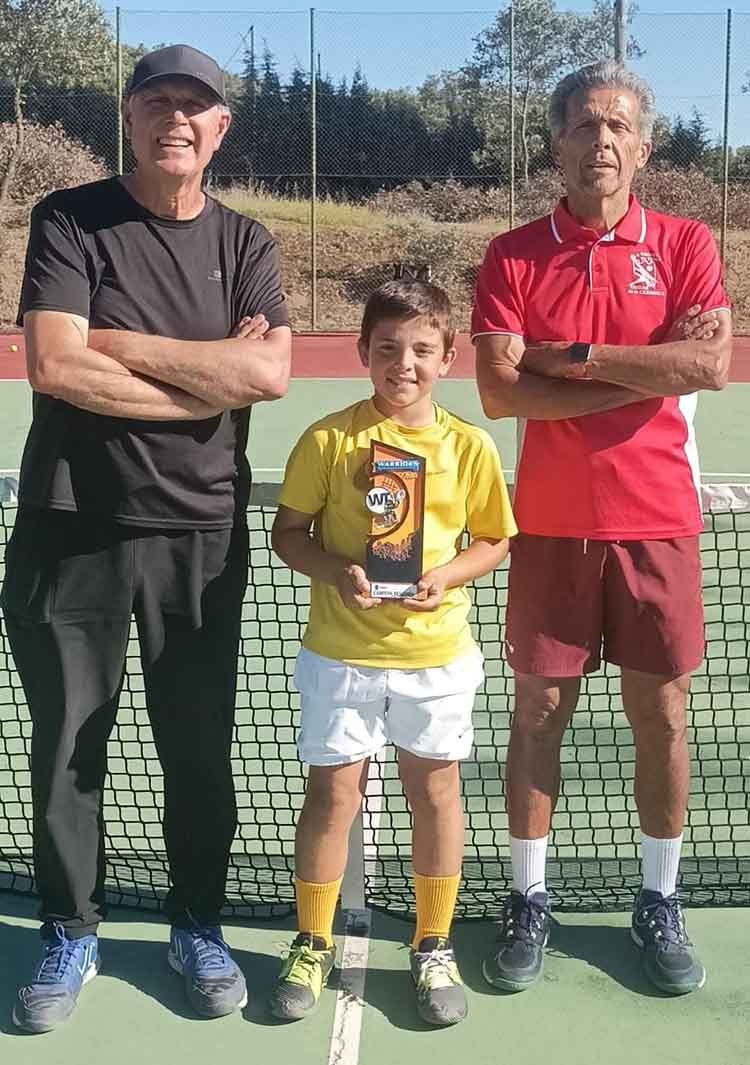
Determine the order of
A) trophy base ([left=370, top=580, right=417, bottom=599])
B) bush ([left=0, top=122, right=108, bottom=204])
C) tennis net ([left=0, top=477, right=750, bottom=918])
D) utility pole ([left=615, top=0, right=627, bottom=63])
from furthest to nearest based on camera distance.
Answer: bush ([left=0, top=122, right=108, bottom=204])
utility pole ([left=615, top=0, right=627, bottom=63])
tennis net ([left=0, top=477, right=750, bottom=918])
trophy base ([left=370, top=580, right=417, bottom=599])

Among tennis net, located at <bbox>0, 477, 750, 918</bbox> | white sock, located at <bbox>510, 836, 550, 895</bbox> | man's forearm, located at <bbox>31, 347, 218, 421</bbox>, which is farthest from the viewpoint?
tennis net, located at <bbox>0, 477, 750, 918</bbox>

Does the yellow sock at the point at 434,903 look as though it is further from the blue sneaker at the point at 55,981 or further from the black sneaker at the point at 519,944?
the blue sneaker at the point at 55,981

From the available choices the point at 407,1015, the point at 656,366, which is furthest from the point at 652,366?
the point at 407,1015

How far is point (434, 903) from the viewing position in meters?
3.12

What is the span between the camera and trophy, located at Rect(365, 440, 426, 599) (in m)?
2.93

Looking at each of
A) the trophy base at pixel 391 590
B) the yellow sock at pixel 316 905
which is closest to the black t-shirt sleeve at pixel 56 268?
the trophy base at pixel 391 590

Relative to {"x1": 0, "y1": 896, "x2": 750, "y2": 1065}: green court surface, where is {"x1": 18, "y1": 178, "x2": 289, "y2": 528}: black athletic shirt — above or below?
above

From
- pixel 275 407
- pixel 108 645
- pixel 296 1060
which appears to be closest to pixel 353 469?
pixel 108 645

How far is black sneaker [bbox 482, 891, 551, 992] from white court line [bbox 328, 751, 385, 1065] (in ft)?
1.04

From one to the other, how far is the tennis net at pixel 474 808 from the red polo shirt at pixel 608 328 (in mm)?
418

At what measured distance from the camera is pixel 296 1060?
286cm

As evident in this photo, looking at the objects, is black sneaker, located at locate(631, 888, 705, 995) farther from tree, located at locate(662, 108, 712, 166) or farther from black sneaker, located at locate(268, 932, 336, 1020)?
tree, located at locate(662, 108, 712, 166)

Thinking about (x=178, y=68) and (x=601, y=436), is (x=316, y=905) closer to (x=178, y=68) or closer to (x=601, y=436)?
(x=601, y=436)

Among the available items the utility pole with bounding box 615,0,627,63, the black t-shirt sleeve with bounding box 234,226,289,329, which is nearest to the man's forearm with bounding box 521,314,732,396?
the black t-shirt sleeve with bounding box 234,226,289,329
